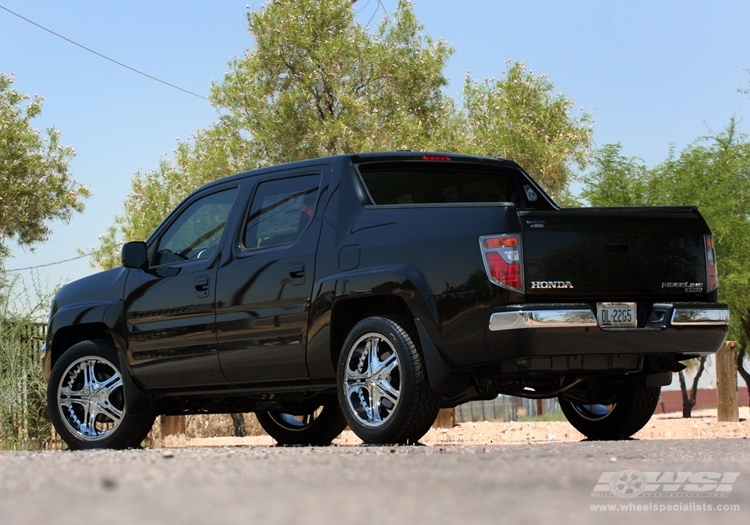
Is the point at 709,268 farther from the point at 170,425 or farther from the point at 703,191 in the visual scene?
the point at 703,191

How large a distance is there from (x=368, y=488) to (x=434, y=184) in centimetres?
439

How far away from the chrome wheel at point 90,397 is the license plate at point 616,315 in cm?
401

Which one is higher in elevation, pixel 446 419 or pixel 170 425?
pixel 170 425

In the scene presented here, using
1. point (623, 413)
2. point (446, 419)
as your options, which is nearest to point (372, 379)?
point (623, 413)

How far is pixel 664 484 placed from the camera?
491 centimetres

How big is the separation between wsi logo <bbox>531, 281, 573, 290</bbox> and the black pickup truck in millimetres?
16

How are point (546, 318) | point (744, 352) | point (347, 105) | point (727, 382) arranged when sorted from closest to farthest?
point (546, 318) < point (727, 382) < point (347, 105) < point (744, 352)

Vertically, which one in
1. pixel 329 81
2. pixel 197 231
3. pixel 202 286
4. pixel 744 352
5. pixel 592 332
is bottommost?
pixel 744 352

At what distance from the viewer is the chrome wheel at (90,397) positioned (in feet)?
31.0

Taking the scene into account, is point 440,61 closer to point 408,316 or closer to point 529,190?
point 529,190

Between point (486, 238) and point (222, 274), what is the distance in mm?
2378

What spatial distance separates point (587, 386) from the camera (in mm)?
8219

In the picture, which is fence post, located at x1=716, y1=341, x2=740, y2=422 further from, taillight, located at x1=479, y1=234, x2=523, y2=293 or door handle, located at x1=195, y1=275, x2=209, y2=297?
taillight, located at x1=479, y1=234, x2=523, y2=293

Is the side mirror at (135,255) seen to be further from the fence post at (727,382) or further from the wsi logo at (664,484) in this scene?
the fence post at (727,382)
